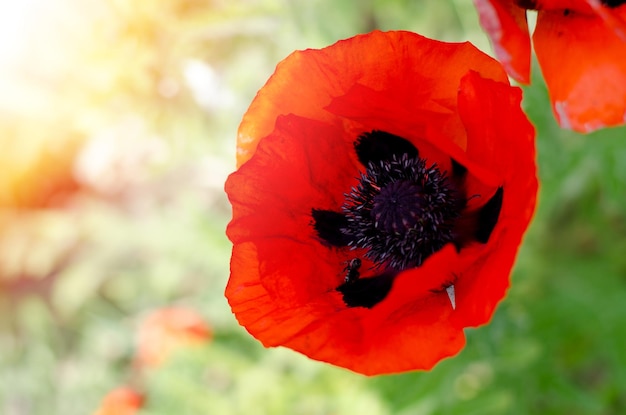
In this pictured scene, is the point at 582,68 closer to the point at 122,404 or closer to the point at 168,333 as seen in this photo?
the point at 168,333

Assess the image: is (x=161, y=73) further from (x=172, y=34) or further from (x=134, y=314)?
(x=134, y=314)

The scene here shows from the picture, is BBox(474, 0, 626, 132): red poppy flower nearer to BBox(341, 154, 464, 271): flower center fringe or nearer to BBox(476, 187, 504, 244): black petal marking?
BBox(476, 187, 504, 244): black petal marking

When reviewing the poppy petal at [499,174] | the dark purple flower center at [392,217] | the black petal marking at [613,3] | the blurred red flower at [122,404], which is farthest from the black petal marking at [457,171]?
the blurred red flower at [122,404]

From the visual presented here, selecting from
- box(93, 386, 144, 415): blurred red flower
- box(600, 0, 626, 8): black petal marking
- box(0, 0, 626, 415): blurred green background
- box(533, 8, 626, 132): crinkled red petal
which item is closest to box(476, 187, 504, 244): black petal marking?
box(533, 8, 626, 132): crinkled red petal

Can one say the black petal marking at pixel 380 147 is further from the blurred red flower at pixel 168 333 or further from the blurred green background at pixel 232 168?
the blurred red flower at pixel 168 333

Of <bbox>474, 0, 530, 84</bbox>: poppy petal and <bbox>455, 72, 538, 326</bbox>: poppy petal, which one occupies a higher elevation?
<bbox>474, 0, 530, 84</bbox>: poppy petal

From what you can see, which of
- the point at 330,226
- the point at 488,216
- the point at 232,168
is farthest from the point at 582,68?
→ the point at 232,168
